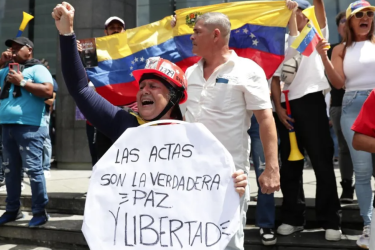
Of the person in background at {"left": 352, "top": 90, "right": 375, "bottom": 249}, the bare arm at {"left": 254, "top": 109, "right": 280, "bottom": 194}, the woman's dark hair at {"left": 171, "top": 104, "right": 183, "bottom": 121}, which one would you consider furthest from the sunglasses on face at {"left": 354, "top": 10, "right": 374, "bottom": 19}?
the woman's dark hair at {"left": 171, "top": 104, "right": 183, "bottom": 121}

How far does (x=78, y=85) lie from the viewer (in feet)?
6.86

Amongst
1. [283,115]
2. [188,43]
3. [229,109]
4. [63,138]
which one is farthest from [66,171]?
[229,109]

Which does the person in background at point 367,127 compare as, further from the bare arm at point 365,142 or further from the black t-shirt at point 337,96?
the black t-shirt at point 337,96

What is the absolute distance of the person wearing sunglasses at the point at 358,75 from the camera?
339 centimetres

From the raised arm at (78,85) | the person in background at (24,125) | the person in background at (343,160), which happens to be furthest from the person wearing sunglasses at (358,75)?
the person in background at (24,125)

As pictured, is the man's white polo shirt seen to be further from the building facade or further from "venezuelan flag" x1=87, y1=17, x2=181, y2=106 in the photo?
the building facade

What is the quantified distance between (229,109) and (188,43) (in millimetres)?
1661

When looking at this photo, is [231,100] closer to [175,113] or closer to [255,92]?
[255,92]

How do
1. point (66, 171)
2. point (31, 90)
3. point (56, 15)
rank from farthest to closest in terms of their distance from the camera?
point (66, 171)
point (31, 90)
point (56, 15)

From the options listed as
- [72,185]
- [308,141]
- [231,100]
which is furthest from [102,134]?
[231,100]

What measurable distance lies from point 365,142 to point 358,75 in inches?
64.5

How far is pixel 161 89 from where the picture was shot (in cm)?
213

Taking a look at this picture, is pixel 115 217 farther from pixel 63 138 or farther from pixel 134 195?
pixel 63 138

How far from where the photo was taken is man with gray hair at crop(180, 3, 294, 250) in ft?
8.11
